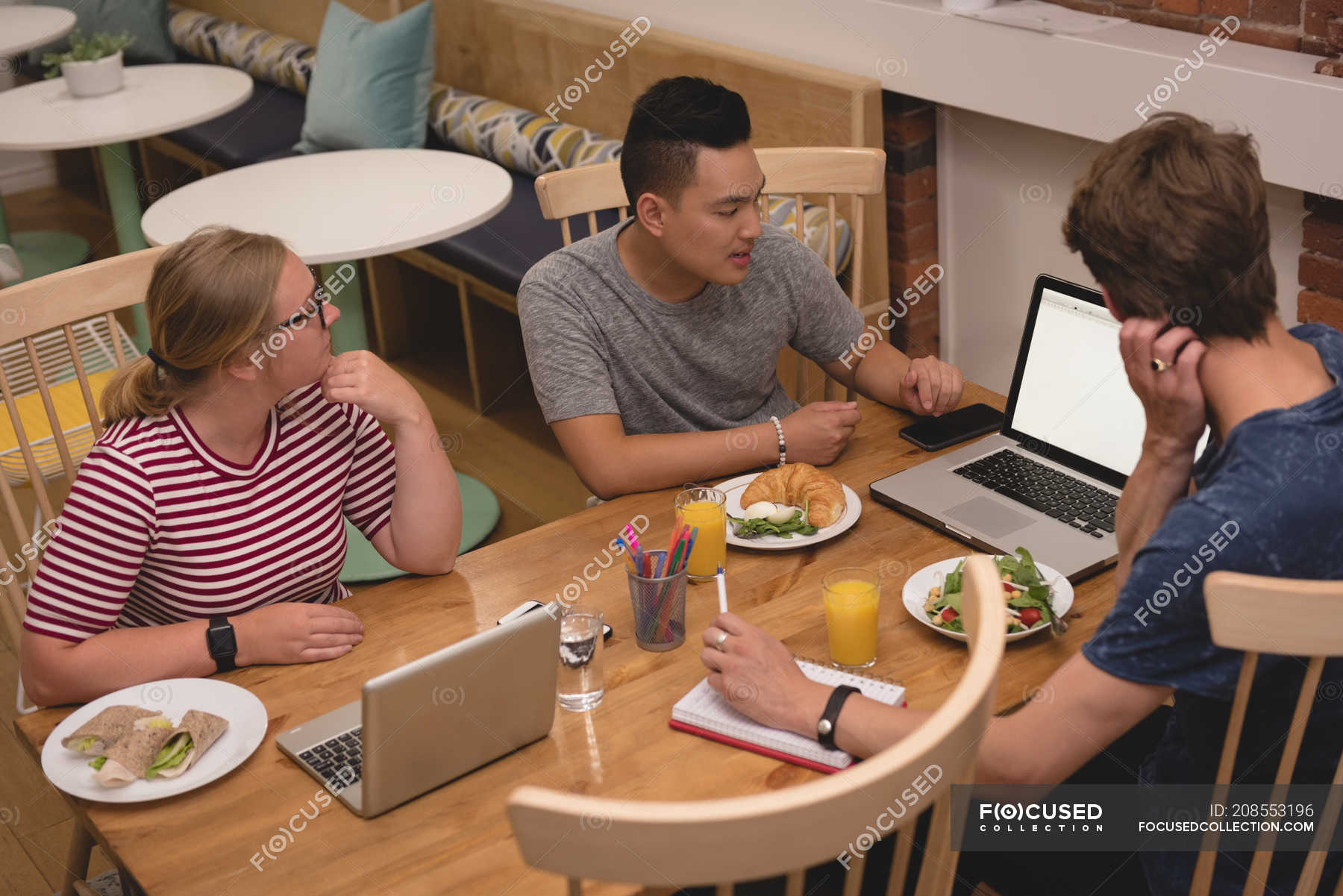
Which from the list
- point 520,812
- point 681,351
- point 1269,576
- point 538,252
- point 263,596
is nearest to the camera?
point 520,812

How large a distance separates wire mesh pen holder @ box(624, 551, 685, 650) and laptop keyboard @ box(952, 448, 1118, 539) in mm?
499

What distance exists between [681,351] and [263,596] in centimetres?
74

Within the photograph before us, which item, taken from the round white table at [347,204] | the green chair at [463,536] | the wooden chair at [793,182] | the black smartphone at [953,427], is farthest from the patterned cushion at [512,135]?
the black smartphone at [953,427]

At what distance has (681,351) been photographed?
2.04m

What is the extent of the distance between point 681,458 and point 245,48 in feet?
13.1

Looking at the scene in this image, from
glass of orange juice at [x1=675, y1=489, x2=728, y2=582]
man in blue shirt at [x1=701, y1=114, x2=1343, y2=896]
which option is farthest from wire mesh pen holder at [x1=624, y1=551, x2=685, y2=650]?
man in blue shirt at [x1=701, y1=114, x2=1343, y2=896]

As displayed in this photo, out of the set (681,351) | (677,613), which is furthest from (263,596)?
(681,351)

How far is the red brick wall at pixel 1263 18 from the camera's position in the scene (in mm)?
2254

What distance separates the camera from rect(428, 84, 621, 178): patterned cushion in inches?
146

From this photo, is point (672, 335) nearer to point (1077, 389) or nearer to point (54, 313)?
point (1077, 389)

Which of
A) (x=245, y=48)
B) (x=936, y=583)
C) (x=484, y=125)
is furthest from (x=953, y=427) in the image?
(x=245, y=48)

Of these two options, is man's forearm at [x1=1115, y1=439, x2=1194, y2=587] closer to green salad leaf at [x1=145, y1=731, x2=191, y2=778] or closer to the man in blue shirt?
the man in blue shirt

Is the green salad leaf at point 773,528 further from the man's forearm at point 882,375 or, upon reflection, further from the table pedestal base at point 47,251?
the table pedestal base at point 47,251

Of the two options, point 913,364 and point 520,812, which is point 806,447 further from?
point 520,812
